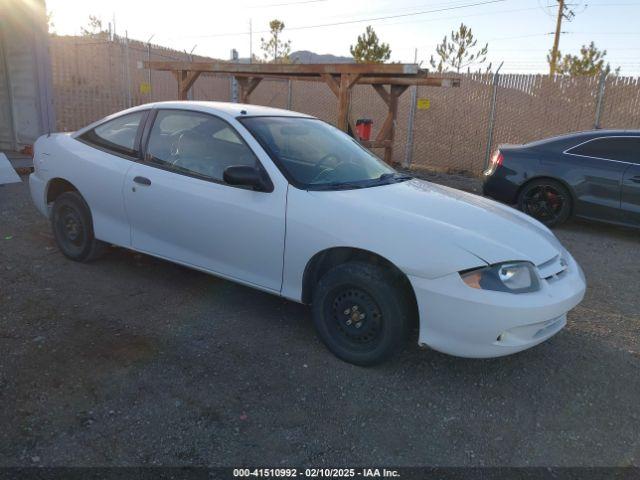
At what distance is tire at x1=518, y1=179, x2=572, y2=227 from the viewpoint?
7.36 meters

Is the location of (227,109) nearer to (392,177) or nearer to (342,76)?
(392,177)

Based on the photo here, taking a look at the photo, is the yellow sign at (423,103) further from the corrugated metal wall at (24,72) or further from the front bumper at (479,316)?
the front bumper at (479,316)

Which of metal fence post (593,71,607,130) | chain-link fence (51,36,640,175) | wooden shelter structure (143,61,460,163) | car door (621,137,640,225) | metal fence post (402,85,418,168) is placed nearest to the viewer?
car door (621,137,640,225)

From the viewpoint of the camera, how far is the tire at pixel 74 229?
4832mm

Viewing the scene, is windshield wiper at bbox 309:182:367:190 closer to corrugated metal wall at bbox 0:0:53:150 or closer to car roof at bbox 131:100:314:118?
car roof at bbox 131:100:314:118

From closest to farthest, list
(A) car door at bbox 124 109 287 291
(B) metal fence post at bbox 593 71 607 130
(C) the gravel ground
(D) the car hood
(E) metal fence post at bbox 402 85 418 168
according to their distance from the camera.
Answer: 1. (C) the gravel ground
2. (D) the car hood
3. (A) car door at bbox 124 109 287 291
4. (B) metal fence post at bbox 593 71 607 130
5. (E) metal fence post at bbox 402 85 418 168

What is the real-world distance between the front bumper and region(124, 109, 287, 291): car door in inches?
43.9

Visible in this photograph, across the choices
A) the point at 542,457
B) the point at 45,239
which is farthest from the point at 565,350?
the point at 45,239

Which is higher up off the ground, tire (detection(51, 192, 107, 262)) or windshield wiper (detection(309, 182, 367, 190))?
windshield wiper (detection(309, 182, 367, 190))

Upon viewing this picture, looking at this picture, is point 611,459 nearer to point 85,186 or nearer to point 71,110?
point 85,186

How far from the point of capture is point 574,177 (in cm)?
720

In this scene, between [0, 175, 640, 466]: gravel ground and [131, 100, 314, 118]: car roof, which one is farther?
[131, 100, 314, 118]: car roof

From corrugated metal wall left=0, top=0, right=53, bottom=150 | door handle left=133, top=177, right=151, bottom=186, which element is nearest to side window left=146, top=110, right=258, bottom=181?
door handle left=133, top=177, right=151, bottom=186

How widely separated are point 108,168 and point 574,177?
604 cm
